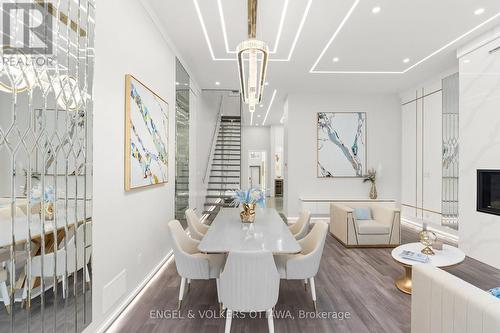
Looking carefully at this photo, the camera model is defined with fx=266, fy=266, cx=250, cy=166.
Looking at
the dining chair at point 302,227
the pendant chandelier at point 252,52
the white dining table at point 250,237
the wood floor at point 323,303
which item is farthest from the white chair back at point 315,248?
the pendant chandelier at point 252,52

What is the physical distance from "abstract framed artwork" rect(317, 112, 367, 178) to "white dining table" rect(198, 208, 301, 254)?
367 centimetres

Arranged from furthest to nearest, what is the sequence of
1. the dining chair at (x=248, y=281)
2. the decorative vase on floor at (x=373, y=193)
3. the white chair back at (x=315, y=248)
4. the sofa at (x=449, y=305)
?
the decorative vase on floor at (x=373, y=193)
the white chair back at (x=315, y=248)
the dining chair at (x=248, y=281)
the sofa at (x=449, y=305)

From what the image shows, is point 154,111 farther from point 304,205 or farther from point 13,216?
point 304,205

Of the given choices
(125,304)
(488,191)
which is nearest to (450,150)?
(488,191)

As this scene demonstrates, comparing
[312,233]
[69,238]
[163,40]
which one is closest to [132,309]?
[69,238]

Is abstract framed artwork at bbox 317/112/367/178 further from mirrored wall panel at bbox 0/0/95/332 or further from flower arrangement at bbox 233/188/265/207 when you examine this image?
mirrored wall panel at bbox 0/0/95/332

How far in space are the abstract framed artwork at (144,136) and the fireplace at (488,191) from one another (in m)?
4.58

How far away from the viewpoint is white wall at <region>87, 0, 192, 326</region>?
2178 millimetres

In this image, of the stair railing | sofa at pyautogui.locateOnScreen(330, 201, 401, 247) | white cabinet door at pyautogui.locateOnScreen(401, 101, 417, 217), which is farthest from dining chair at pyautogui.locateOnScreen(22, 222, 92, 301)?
white cabinet door at pyautogui.locateOnScreen(401, 101, 417, 217)

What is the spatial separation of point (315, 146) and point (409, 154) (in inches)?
87.4

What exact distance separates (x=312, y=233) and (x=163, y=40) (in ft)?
10.7

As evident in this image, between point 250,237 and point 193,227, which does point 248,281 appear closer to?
point 250,237

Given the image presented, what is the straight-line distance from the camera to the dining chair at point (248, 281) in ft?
6.06

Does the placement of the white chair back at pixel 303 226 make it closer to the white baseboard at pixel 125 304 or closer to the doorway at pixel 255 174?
the white baseboard at pixel 125 304
